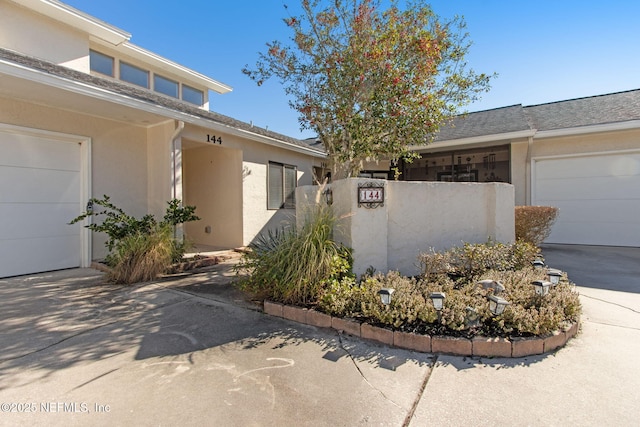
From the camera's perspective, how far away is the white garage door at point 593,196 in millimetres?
8773

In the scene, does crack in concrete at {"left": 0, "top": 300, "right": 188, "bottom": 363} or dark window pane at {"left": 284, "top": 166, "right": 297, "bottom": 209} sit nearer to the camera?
crack in concrete at {"left": 0, "top": 300, "right": 188, "bottom": 363}

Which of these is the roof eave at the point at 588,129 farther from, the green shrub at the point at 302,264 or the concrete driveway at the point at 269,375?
the green shrub at the point at 302,264

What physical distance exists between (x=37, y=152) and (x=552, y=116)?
14.0 metres

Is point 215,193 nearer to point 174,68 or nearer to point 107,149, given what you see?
point 107,149

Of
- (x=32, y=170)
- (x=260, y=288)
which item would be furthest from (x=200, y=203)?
(x=260, y=288)

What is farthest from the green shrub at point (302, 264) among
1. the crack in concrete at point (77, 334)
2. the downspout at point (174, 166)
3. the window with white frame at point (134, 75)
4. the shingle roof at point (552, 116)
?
the window with white frame at point (134, 75)

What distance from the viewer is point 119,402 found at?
2.13 meters

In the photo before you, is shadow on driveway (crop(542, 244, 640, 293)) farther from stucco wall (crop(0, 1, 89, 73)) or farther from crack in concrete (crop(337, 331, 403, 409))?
stucco wall (crop(0, 1, 89, 73))

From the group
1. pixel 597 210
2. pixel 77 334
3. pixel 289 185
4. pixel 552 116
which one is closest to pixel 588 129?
pixel 552 116

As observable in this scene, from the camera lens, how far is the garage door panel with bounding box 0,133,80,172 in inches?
213

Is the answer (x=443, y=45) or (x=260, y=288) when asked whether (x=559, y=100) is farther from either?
(x=260, y=288)

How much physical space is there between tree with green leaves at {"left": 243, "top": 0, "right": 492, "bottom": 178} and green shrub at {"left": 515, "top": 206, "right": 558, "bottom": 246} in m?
3.41

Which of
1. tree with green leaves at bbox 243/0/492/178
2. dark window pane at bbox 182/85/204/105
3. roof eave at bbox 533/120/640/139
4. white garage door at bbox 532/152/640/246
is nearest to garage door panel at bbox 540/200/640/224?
white garage door at bbox 532/152/640/246

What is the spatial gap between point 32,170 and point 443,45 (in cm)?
762
